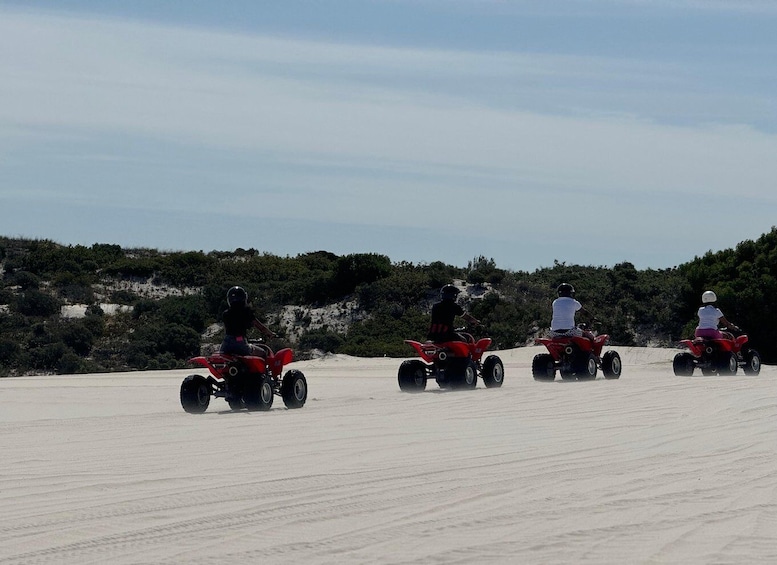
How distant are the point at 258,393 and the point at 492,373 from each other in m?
5.23

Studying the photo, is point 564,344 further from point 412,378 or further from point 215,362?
point 215,362

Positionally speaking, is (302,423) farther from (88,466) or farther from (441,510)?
(441,510)

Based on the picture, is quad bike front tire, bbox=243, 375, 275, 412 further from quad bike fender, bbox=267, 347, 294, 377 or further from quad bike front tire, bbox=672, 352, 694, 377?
quad bike front tire, bbox=672, 352, 694, 377

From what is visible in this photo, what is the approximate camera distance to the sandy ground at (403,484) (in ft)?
20.7

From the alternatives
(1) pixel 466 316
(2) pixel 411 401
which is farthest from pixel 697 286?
(2) pixel 411 401

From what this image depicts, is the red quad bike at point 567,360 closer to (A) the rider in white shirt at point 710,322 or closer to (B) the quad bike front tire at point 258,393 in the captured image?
(A) the rider in white shirt at point 710,322

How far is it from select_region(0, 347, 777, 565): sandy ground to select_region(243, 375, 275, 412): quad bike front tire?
0.29 meters

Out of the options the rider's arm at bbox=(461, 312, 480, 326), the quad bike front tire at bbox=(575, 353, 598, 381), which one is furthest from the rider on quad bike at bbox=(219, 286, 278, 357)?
the quad bike front tire at bbox=(575, 353, 598, 381)

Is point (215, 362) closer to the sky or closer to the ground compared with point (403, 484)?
closer to the sky

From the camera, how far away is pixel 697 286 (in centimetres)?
3516

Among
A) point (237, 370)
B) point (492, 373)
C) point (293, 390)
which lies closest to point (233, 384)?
point (237, 370)

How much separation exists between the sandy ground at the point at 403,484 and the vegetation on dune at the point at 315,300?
19.6 metres

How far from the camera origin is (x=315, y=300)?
45.6 metres

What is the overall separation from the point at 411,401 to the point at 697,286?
20.8 m
